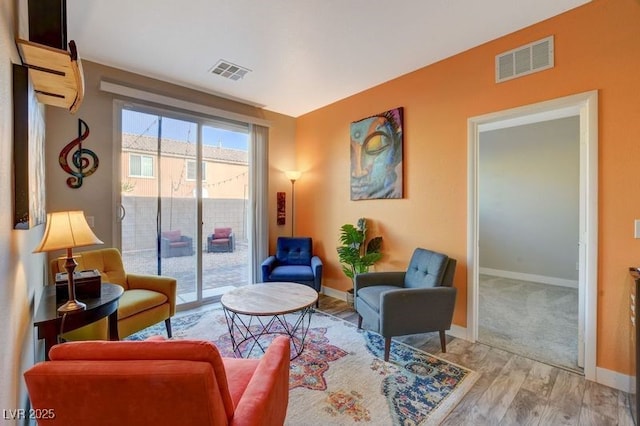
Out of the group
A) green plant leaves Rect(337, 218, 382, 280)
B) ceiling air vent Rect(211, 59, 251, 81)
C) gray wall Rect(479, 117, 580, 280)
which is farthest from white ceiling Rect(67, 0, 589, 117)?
gray wall Rect(479, 117, 580, 280)

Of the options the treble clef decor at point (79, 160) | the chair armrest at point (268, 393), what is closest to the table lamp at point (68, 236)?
the chair armrest at point (268, 393)

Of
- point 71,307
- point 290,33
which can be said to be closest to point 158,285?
point 71,307

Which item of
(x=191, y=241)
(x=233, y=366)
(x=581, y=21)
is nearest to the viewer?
(x=233, y=366)

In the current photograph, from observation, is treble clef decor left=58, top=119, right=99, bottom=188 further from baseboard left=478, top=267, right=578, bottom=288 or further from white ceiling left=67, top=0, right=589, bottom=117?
baseboard left=478, top=267, right=578, bottom=288

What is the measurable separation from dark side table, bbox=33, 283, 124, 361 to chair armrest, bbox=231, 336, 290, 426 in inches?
45.5

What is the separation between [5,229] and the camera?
44.1 inches

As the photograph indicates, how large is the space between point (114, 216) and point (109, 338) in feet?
5.04

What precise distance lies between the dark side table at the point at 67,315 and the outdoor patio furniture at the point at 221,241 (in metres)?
1.83

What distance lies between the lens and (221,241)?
4.03 metres

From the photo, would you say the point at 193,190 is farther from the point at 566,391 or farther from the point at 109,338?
the point at 566,391

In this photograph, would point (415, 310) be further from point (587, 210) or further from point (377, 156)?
point (377, 156)

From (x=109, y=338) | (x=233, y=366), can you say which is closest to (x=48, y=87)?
(x=109, y=338)

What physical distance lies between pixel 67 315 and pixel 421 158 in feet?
10.6

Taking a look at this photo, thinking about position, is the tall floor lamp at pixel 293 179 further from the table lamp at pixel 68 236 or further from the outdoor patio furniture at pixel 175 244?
the table lamp at pixel 68 236
